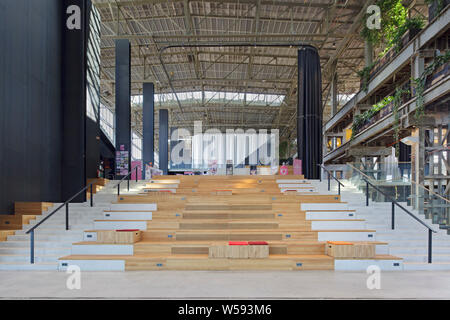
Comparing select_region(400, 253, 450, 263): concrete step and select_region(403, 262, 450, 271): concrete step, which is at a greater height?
select_region(400, 253, 450, 263): concrete step

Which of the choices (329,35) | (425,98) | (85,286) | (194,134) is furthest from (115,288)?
(194,134)

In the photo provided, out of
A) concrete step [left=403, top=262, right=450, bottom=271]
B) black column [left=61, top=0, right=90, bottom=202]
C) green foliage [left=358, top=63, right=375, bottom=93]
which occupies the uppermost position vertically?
green foliage [left=358, top=63, right=375, bottom=93]

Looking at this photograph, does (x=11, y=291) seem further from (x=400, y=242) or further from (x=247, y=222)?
Result: (x=400, y=242)

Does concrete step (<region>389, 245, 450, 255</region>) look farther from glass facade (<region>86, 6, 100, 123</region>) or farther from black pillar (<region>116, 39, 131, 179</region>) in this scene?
black pillar (<region>116, 39, 131, 179</region>)

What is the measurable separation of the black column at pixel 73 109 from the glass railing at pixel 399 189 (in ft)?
25.9

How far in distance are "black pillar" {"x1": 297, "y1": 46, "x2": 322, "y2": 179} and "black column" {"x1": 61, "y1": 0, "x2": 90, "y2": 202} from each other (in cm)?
850

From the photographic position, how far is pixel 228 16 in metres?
17.3

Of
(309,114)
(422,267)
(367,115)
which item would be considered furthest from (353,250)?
(367,115)

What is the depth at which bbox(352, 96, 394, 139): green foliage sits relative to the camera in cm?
1629

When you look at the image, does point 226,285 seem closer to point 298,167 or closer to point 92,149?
point 298,167

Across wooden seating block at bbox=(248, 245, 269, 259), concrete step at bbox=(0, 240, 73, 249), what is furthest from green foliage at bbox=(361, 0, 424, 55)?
concrete step at bbox=(0, 240, 73, 249)

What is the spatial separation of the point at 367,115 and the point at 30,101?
46.8ft

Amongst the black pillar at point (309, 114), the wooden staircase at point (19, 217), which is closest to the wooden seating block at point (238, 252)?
the wooden staircase at point (19, 217)
